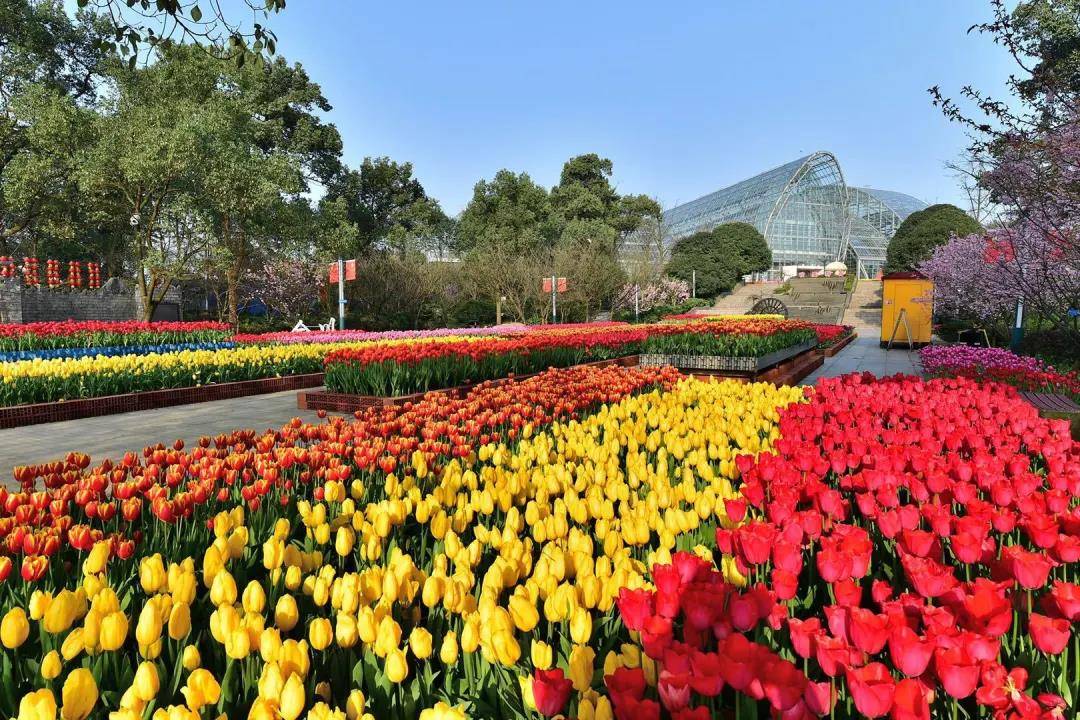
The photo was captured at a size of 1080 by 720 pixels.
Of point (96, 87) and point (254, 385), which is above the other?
point (96, 87)

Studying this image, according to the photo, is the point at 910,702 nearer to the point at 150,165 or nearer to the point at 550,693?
the point at 550,693

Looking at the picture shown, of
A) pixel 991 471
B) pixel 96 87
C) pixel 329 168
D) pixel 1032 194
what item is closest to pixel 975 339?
pixel 1032 194

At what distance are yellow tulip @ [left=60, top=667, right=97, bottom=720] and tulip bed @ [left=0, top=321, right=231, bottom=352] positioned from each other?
1423 cm

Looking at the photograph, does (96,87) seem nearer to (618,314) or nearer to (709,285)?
(618,314)

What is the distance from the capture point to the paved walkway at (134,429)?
6.14 meters

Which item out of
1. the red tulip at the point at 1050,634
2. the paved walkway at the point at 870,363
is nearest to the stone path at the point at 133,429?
the red tulip at the point at 1050,634

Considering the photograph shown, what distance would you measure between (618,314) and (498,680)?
4555 centimetres

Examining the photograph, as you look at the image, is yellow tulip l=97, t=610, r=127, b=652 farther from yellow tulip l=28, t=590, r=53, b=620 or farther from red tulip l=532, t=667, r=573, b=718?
red tulip l=532, t=667, r=573, b=718

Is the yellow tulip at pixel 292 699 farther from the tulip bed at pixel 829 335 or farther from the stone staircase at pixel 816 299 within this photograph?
the stone staircase at pixel 816 299

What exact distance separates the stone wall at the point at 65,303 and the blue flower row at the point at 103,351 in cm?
1152

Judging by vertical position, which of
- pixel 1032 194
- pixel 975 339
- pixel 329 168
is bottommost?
pixel 975 339

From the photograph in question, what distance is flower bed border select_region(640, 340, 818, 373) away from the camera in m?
11.2

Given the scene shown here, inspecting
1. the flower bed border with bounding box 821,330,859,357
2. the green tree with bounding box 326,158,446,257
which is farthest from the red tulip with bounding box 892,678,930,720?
the green tree with bounding box 326,158,446,257

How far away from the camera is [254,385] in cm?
1070
